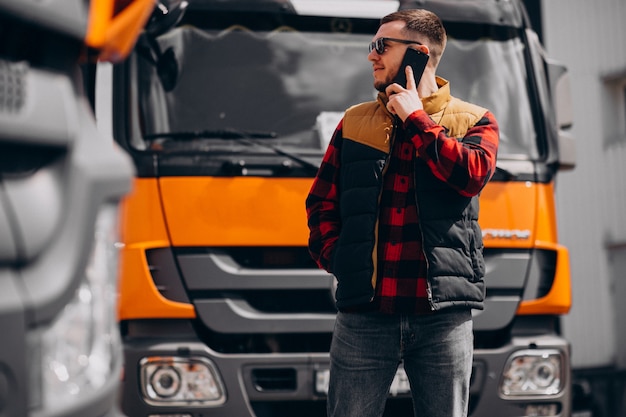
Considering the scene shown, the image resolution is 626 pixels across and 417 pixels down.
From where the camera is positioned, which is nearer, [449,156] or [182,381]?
[449,156]

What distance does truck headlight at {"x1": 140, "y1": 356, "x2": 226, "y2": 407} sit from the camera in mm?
4434

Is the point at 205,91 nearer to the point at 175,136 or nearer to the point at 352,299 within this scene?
the point at 175,136

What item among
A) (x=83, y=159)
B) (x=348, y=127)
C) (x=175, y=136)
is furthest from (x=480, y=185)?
(x=175, y=136)

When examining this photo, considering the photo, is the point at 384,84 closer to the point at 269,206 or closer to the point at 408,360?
the point at 408,360

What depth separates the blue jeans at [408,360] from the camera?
10.4 feet

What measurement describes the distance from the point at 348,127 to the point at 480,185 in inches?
18.9

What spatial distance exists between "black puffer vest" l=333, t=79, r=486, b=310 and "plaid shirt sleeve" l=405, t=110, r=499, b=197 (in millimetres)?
78

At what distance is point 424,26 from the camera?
333cm

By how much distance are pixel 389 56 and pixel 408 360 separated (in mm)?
963

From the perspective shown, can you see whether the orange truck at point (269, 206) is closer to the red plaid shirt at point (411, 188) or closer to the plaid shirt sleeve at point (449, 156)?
the red plaid shirt at point (411, 188)

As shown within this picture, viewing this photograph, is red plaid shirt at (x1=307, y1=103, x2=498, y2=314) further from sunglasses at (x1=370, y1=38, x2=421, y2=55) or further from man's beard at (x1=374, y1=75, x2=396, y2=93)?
sunglasses at (x1=370, y1=38, x2=421, y2=55)

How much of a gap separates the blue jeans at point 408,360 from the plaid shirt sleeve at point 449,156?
41 cm

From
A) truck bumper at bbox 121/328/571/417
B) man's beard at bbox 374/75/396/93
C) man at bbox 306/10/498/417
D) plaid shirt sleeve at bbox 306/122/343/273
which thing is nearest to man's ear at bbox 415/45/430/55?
man at bbox 306/10/498/417

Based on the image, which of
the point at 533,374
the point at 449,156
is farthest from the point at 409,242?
the point at 533,374
